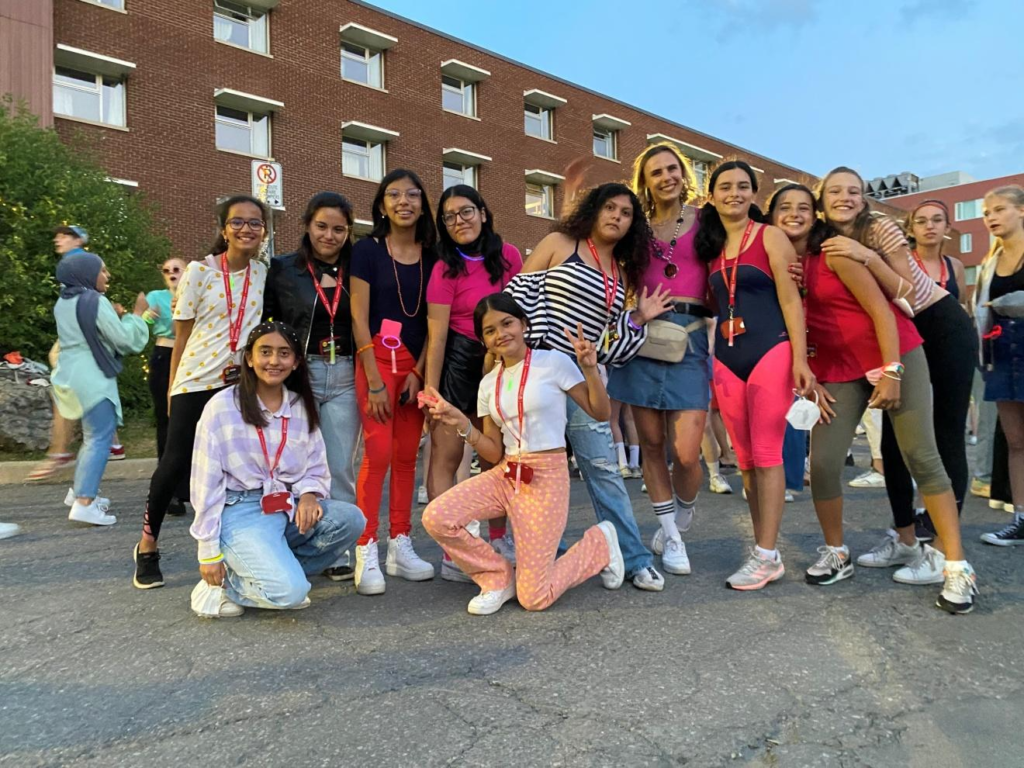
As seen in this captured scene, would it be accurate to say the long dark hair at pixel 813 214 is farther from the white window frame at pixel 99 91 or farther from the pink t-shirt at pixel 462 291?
the white window frame at pixel 99 91

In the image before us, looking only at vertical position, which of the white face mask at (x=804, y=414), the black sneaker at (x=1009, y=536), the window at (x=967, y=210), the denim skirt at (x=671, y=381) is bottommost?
the black sneaker at (x=1009, y=536)

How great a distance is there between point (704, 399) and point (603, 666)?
1595 millimetres

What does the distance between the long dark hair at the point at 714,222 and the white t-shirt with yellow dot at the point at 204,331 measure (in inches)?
89.2

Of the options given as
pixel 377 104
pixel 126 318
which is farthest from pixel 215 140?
pixel 126 318

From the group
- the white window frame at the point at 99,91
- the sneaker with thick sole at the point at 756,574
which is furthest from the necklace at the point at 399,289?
the white window frame at the point at 99,91

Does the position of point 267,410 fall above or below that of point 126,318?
below

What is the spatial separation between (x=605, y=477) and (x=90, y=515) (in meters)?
3.47

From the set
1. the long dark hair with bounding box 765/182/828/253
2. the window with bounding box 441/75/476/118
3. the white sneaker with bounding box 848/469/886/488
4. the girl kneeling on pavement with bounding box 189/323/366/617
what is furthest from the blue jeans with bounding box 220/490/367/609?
the window with bounding box 441/75/476/118

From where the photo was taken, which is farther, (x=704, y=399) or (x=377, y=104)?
(x=377, y=104)

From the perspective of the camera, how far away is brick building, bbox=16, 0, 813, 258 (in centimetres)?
1762

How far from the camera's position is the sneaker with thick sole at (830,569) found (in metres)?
3.35

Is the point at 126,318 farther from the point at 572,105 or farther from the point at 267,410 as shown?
the point at 572,105

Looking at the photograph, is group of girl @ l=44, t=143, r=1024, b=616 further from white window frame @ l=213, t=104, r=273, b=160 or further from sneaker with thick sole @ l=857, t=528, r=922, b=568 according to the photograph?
white window frame @ l=213, t=104, r=273, b=160

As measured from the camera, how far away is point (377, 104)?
23062mm
